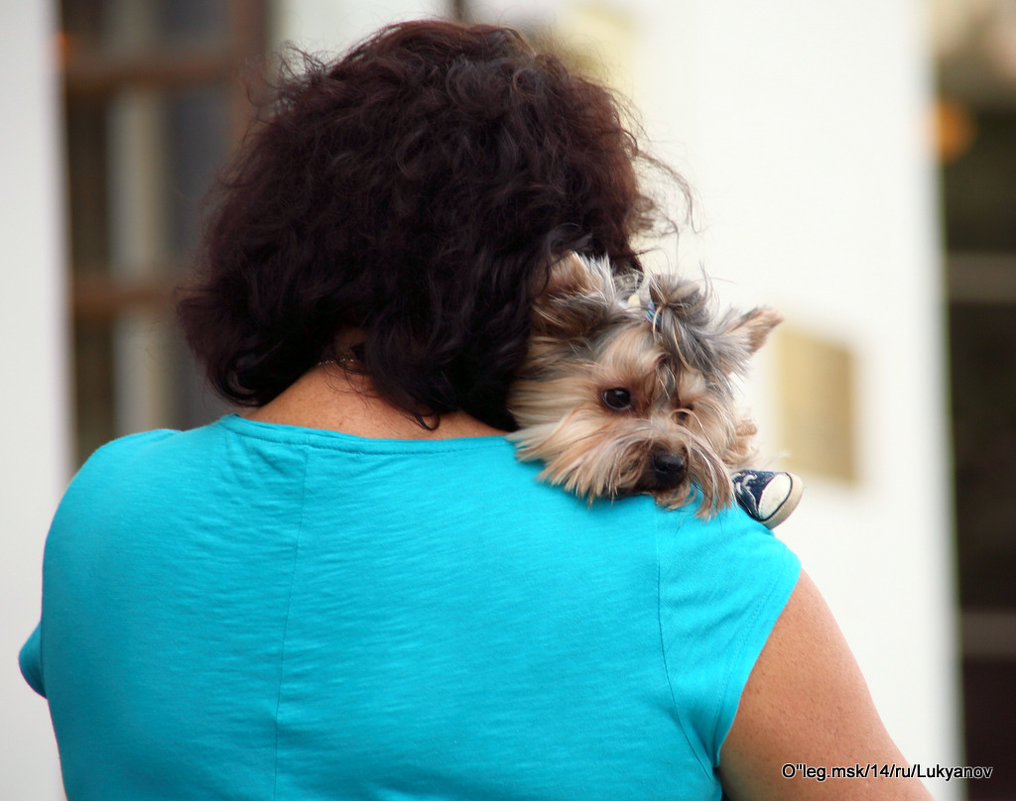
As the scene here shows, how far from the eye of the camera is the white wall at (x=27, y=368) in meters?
3.90

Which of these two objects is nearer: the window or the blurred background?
the blurred background

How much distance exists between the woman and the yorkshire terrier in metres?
0.09

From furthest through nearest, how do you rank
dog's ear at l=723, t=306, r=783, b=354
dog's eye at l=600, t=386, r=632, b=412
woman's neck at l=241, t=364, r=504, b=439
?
dog's ear at l=723, t=306, r=783, b=354 → dog's eye at l=600, t=386, r=632, b=412 → woman's neck at l=241, t=364, r=504, b=439

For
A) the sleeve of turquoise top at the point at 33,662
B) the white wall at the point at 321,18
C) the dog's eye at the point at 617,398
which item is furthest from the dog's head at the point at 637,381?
the white wall at the point at 321,18

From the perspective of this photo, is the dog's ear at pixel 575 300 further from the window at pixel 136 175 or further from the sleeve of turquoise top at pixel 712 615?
the window at pixel 136 175

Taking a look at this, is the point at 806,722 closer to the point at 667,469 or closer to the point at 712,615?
the point at 712,615

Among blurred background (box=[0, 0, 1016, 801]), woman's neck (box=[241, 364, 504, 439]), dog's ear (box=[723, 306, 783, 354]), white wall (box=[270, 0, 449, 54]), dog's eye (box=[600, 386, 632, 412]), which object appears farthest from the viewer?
white wall (box=[270, 0, 449, 54])

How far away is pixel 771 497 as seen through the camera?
1.60 meters

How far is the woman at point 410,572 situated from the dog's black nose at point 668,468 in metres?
0.20

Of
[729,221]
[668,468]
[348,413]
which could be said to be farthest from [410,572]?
[729,221]

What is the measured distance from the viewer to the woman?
130cm

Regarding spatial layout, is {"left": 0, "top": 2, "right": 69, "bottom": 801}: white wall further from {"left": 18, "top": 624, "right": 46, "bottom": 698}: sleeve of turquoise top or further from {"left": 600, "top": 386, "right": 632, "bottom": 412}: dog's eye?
{"left": 600, "top": 386, "right": 632, "bottom": 412}: dog's eye

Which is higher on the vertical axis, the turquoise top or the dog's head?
the dog's head

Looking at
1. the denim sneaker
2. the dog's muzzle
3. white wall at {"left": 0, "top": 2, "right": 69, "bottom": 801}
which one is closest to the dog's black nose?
the dog's muzzle
